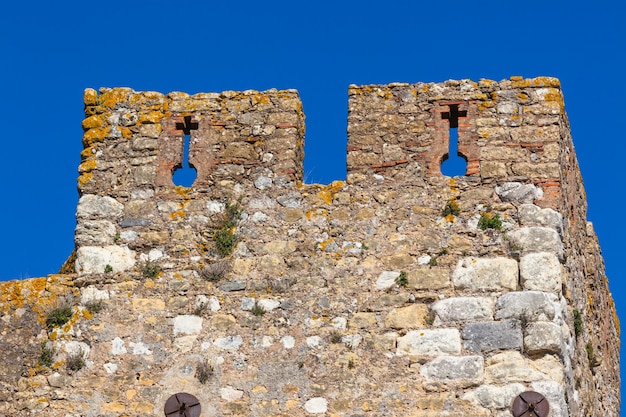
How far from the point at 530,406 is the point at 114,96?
5150 millimetres

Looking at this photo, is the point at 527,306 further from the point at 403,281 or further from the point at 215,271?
the point at 215,271

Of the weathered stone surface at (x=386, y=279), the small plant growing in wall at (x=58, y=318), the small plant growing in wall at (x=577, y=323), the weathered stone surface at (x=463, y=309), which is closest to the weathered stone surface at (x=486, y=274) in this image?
the weathered stone surface at (x=463, y=309)

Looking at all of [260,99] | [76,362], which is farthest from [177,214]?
[76,362]

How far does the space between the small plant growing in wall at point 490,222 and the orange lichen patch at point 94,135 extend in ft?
12.4

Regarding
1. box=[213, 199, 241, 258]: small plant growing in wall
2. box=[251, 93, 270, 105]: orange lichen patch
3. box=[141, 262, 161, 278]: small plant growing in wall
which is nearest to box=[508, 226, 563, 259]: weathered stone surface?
box=[213, 199, 241, 258]: small plant growing in wall

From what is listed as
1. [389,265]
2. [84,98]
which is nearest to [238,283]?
[389,265]

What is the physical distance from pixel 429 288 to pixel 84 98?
4031 millimetres

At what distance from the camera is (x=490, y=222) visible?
13469 mm

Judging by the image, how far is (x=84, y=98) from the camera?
14703 mm

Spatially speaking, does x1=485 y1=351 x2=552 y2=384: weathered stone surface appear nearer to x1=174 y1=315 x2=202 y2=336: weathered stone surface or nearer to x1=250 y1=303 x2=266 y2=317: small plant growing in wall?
x1=250 y1=303 x2=266 y2=317: small plant growing in wall

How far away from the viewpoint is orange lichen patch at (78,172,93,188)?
14289mm

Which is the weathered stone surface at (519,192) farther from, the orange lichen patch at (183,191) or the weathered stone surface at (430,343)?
the orange lichen patch at (183,191)

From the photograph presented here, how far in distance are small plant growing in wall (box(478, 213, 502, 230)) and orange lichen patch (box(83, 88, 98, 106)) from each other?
13.2 feet

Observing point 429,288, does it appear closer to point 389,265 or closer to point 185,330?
point 389,265
